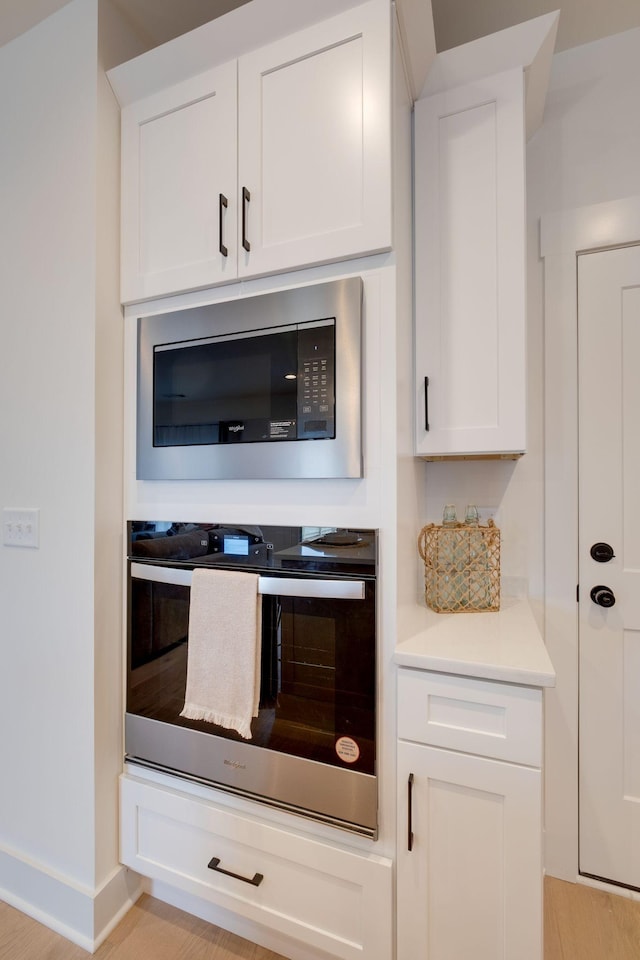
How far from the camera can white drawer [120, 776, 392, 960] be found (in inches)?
45.0

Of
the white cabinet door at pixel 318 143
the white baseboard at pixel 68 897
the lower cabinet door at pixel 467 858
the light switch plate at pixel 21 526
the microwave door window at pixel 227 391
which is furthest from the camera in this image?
the light switch plate at pixel 21 526

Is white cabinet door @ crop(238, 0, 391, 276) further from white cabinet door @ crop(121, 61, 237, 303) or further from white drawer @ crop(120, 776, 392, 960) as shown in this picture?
white drawer @ crop(120, 776, 392, 960)

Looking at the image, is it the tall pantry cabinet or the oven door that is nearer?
the tall pantry cabinet

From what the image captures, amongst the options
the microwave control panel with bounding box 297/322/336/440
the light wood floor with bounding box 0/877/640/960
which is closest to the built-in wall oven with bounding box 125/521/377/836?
the microwave control panel with bounding box 297/322/336/440

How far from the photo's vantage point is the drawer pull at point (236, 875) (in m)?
1.26

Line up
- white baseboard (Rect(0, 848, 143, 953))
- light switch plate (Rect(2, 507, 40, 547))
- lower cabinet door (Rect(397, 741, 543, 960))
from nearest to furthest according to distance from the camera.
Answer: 1. lower cabinet door (Rect(397, 741, 543, 960))
2. white baseboard (Rect(0, 848, 143, 953))
3. light switch plate (Rect(2, 507, 40, 547))

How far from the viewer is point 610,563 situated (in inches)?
59.9

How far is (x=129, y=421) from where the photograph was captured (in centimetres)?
148

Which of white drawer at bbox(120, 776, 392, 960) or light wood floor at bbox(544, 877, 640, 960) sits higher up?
white drawer at bbox(120, 776, 392, 960)

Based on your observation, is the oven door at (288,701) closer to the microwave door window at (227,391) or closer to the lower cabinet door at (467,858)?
the lower cabinet door at (467,858)

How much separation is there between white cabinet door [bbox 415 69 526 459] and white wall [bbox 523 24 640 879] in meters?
0.37

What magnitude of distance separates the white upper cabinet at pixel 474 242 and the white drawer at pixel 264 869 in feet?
3.58

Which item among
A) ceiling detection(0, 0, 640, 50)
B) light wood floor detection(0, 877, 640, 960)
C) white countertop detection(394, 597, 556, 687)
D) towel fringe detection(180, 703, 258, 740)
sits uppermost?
ceiling detection(0, 0, 640, 50)

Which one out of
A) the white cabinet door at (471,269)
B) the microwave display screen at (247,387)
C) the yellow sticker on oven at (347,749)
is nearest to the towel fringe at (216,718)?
the yellow sticker on oven at (347,749)
